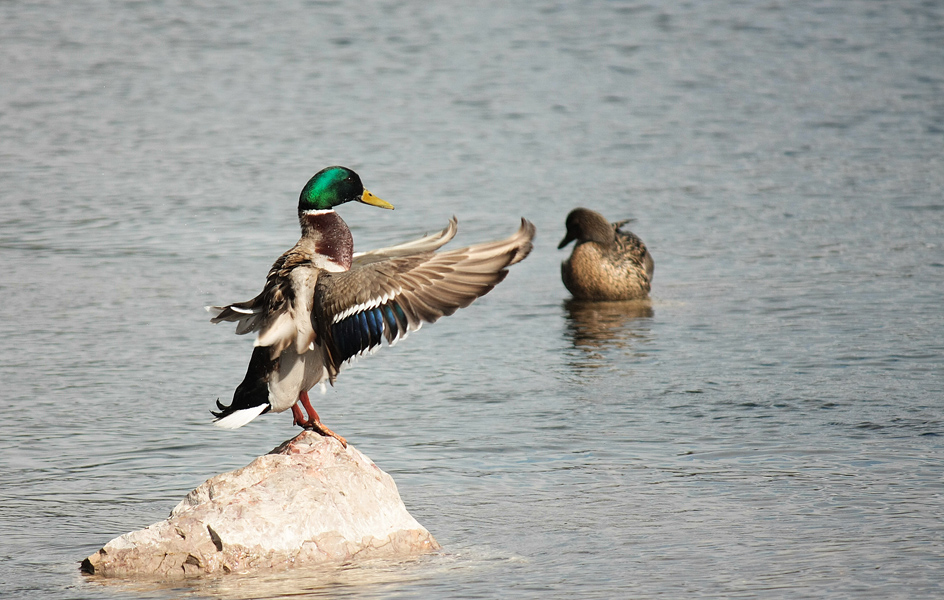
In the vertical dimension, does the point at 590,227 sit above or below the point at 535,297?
above

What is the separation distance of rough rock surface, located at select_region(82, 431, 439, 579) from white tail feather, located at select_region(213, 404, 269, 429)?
6.5 inches

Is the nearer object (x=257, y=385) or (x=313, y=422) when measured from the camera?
(x=257, y=385)

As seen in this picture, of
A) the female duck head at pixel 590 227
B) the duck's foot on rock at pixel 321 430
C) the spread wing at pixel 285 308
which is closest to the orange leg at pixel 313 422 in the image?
the duck's foot on rock at pixel 321 430

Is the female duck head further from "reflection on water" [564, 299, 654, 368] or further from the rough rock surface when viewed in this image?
→ the rough rock surface

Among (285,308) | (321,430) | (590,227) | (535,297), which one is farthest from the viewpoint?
(590,227)

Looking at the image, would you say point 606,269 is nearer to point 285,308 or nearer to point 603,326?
point 603,326

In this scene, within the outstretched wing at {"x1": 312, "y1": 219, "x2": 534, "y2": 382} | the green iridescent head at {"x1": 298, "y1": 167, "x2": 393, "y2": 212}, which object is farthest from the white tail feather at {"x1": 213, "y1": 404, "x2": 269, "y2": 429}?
the green iridescent head at {"x1": 298, "y1": 167, "x2": 393, "y2": 212}

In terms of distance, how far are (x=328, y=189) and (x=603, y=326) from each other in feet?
13.7

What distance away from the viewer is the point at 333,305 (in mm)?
5211

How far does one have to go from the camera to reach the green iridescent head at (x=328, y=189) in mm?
5812

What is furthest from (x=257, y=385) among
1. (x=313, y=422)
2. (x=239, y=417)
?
(x=313, y=422)

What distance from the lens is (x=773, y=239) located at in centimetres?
1171

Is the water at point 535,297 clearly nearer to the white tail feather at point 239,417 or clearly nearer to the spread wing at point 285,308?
the white tail feather at point 239,417

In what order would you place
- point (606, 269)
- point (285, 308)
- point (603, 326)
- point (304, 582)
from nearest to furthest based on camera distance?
point (304, 582) → point (285, 308) → point (603, 326) → point (606, 269)
